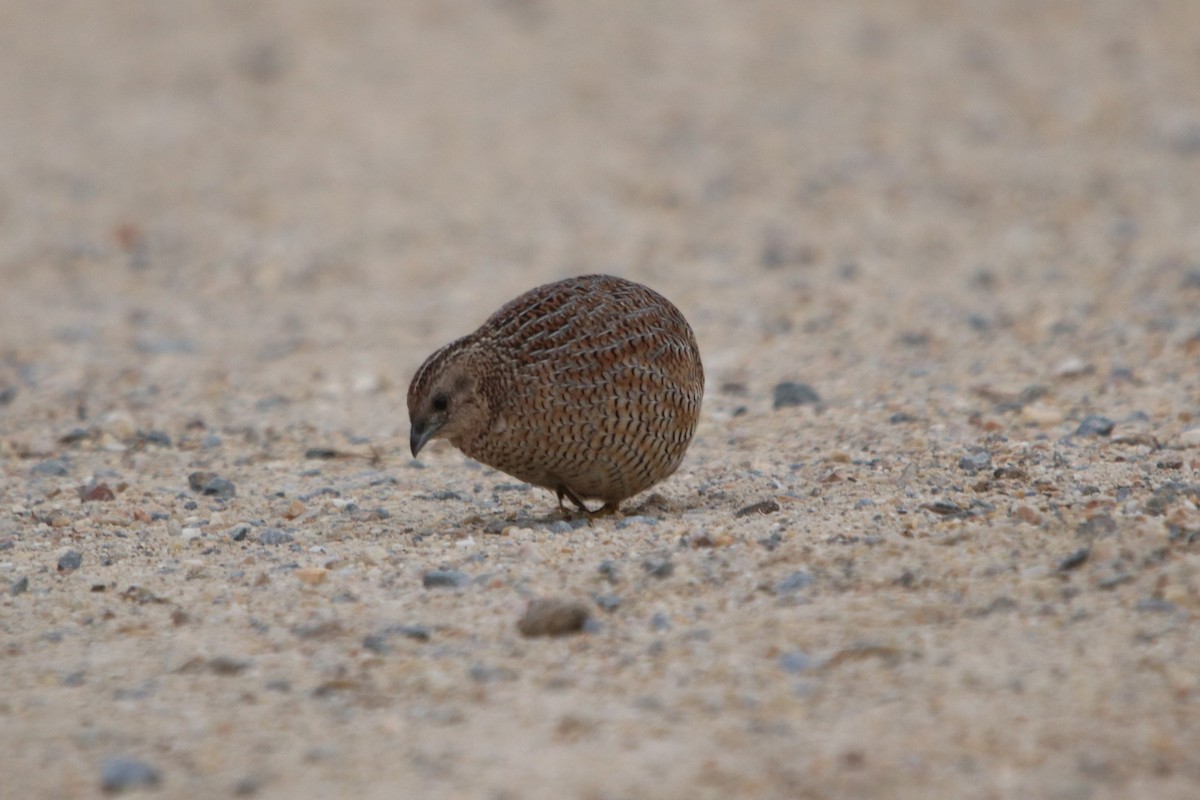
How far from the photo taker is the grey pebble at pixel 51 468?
24.2 ft

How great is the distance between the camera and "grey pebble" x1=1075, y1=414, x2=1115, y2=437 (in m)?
7.08

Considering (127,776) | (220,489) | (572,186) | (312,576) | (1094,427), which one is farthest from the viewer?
(572,186)

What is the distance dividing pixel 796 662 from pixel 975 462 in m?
2.29

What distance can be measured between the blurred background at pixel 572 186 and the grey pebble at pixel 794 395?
12.0 inches

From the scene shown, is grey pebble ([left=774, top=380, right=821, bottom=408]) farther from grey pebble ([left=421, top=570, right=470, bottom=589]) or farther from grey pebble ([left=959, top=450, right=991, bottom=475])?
grey pebble ([left=421, top=570, right=470, bottom=589])

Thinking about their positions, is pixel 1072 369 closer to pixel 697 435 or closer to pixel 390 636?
pixel 697 435

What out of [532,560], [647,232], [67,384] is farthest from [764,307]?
[532,560]

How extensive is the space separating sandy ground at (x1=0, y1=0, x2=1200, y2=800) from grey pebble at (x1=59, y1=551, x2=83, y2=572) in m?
0.01

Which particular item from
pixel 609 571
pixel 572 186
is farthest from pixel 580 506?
pixel 572 186

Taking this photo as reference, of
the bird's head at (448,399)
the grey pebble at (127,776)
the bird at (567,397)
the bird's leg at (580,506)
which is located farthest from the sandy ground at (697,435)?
the bird's head at (448,399)

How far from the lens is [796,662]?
445 cm

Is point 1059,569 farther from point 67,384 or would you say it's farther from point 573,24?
point 573,24

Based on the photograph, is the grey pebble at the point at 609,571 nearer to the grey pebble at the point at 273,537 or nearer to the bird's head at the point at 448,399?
the bird's head at the point at 448,399

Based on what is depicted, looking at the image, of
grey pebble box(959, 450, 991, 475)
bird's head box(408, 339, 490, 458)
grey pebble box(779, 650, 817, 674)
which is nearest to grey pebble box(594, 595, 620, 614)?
grey pebble box(779, 650, 817, 674)
